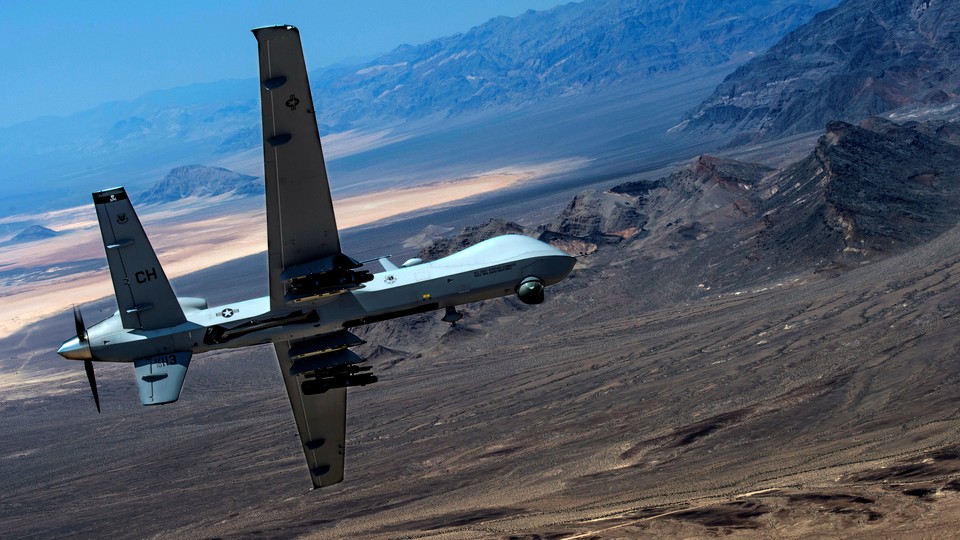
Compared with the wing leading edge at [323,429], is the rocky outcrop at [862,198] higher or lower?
lower

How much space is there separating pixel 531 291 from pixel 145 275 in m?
17.4

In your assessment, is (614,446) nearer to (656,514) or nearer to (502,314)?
(656,514)

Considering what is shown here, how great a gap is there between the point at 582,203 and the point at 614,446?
119 m

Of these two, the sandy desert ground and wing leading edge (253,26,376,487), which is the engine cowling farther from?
the sandy desert ground

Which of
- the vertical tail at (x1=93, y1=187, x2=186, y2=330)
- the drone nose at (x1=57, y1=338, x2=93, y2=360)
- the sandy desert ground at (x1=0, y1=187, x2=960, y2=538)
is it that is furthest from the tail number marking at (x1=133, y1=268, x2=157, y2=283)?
the sandy desert ground at (x1=0, y1=187, x2=960, y2=538)

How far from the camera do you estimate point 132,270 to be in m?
42.5

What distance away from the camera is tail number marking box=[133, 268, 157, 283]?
4269 centimetres

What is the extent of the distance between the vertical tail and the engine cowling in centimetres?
1566

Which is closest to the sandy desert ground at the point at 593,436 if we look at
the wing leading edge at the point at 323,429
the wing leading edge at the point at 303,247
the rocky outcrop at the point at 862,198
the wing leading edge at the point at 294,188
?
Answer: the rocky outcrop at the point at 862,198

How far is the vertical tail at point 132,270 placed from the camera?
4122 centimetres

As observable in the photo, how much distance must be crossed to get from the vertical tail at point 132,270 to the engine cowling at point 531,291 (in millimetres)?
15658

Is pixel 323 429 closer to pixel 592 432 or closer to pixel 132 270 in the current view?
pixel 132 270

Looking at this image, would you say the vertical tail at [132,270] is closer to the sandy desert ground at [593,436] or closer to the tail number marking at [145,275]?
the tail number marking at [145,275]

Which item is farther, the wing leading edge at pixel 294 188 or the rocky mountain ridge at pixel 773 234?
the rocky mountain ridge at pixel 773 234
